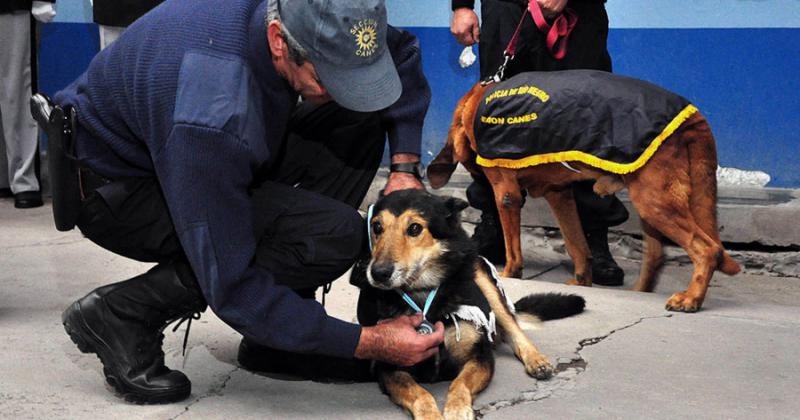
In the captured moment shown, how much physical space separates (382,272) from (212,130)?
0.68m

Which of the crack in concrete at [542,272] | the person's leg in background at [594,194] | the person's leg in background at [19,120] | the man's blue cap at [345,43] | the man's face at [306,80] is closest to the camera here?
the man's blue cap at [345,43]

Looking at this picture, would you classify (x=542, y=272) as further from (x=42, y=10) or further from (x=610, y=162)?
(x=42, y=10)

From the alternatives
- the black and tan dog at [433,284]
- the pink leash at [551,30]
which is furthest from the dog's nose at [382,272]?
the pink leash at [551,30]

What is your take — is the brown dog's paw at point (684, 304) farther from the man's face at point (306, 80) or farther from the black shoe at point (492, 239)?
the man's face at point (306, 80)

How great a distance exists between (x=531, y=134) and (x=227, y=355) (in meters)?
1.69

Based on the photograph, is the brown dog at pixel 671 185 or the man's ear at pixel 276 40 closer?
the man's ear at pixel 276 40

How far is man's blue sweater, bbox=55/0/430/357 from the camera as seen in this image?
7.23 feet

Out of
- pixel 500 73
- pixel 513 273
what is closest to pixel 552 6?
pixel 500 73

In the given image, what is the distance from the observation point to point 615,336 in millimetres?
3361

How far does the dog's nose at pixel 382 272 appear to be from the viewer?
262cm

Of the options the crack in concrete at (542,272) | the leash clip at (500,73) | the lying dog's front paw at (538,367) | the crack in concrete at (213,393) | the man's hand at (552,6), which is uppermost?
the man's hand at (552,6)

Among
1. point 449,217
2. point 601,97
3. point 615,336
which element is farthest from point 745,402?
point 601,97

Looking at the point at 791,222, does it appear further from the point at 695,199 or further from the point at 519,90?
the point at 519,90

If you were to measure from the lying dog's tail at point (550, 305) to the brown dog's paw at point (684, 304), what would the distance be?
0.39 m
